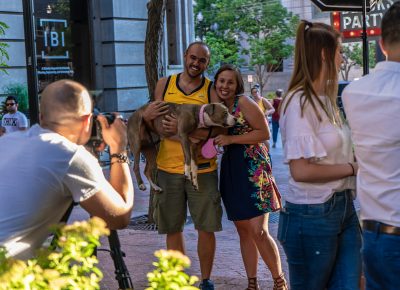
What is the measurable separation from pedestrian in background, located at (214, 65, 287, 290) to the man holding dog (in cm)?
11

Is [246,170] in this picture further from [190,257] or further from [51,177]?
[51,177]

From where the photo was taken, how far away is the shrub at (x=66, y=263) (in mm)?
2467

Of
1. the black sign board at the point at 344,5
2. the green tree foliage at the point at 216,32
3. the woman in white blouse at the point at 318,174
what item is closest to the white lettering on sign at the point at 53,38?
the black sign board at the point at 344,5

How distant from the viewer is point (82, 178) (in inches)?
132

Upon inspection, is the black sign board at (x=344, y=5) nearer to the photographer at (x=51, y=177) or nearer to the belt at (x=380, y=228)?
the belt at (x=380, y=228)

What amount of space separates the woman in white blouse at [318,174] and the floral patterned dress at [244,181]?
1.93m

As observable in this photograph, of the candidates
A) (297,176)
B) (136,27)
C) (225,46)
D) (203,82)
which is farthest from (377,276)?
(225,46)

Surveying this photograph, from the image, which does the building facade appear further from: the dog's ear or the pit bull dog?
the dog's ear

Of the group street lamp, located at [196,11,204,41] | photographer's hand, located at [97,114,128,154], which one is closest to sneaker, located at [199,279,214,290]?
photographer's hand, located at [97,114,128,154]

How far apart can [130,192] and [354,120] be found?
3.56 ft

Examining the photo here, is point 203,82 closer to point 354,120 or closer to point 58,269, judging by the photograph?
point 354,120

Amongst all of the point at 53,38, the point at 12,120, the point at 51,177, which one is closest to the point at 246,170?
the point at 51,177

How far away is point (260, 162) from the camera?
616cm

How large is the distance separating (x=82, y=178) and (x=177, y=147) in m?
2.78
